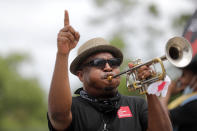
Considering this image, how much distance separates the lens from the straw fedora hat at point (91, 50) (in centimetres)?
358

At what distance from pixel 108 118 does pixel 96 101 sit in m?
0.20

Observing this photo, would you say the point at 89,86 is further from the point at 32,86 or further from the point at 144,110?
the point at 32,86

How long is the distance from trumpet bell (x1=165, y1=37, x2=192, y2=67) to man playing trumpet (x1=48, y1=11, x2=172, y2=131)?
0.29m

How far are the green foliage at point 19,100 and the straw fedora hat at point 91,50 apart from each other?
40172mm

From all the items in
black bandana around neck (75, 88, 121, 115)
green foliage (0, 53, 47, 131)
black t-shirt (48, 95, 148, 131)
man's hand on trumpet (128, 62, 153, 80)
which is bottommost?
black t-shirt (48, 95, 148, 131)

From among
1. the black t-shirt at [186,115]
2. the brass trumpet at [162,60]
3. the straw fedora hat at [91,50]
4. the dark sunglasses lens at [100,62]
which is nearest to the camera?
the brass trumpet at [162,60]

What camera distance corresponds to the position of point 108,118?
11.1 ft

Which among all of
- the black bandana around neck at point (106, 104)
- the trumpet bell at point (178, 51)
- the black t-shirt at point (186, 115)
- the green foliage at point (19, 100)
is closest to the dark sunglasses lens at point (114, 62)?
the black bandana around neck at point (106, 104)

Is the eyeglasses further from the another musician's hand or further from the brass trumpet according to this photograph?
the another musician's hand

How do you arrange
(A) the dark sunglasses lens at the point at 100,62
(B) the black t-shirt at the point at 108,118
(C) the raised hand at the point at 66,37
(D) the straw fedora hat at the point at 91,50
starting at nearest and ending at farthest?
(C) the raised hand at the point at 66,37 < (B) the black t-shirt at the point at 108,118 < (A) the dark sunglasses lens at the point at 100,62 < (D) the straw fedora hat at the point at 91,50

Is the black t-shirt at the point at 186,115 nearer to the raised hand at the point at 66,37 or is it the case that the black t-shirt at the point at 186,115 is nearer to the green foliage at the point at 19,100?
the raised hand at the point at 66,37

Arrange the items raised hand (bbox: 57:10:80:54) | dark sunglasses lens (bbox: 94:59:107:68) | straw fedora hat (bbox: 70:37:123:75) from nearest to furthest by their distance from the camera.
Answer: raised hand (bbox: 57:10:80:54), dark sunglasses lens (bbox: 94:59:107:68), straw fedora hat (bbox: 70:37:123:75)

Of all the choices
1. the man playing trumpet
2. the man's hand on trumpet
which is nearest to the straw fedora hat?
the man playing trumpet

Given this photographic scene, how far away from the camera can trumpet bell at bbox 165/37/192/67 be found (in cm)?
329
